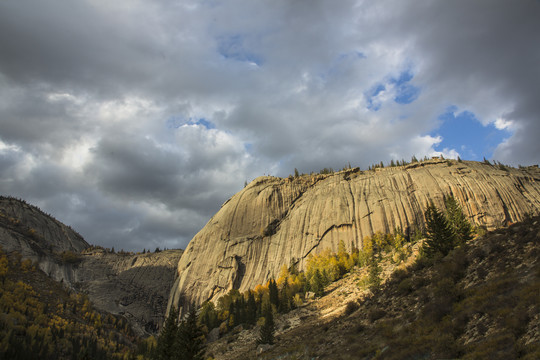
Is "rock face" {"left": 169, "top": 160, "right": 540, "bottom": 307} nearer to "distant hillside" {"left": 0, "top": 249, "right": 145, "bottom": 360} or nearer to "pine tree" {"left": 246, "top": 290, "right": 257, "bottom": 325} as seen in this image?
"distant hillside" {"left": 0, "top": 249, "right": 145, "bottom": 360}

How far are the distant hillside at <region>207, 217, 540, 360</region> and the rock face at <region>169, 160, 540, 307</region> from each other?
59445 millimetres

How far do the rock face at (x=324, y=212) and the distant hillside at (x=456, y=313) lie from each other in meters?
59.4

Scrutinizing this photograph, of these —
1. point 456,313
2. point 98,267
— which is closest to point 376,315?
point 456,313

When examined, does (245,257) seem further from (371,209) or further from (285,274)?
(371,209)

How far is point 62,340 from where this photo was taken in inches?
2889

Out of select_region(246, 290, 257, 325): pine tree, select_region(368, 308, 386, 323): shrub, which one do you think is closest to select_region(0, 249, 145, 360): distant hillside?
select_region(246, 290, 257, 325): pine tree

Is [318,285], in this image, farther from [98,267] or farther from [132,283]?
[98,267]

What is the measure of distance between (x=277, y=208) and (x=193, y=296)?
38.8m

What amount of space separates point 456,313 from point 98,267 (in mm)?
144219

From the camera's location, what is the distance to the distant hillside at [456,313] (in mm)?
14914

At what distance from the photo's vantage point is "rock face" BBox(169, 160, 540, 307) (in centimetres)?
8631

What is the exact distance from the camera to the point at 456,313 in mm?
19547

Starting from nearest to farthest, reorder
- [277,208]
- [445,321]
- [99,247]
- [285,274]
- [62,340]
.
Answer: [445,321] < [62,340] < [285,274] < [277,208] < [99,247]

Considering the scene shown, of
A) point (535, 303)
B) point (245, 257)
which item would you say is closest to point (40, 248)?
point (245, 257)
